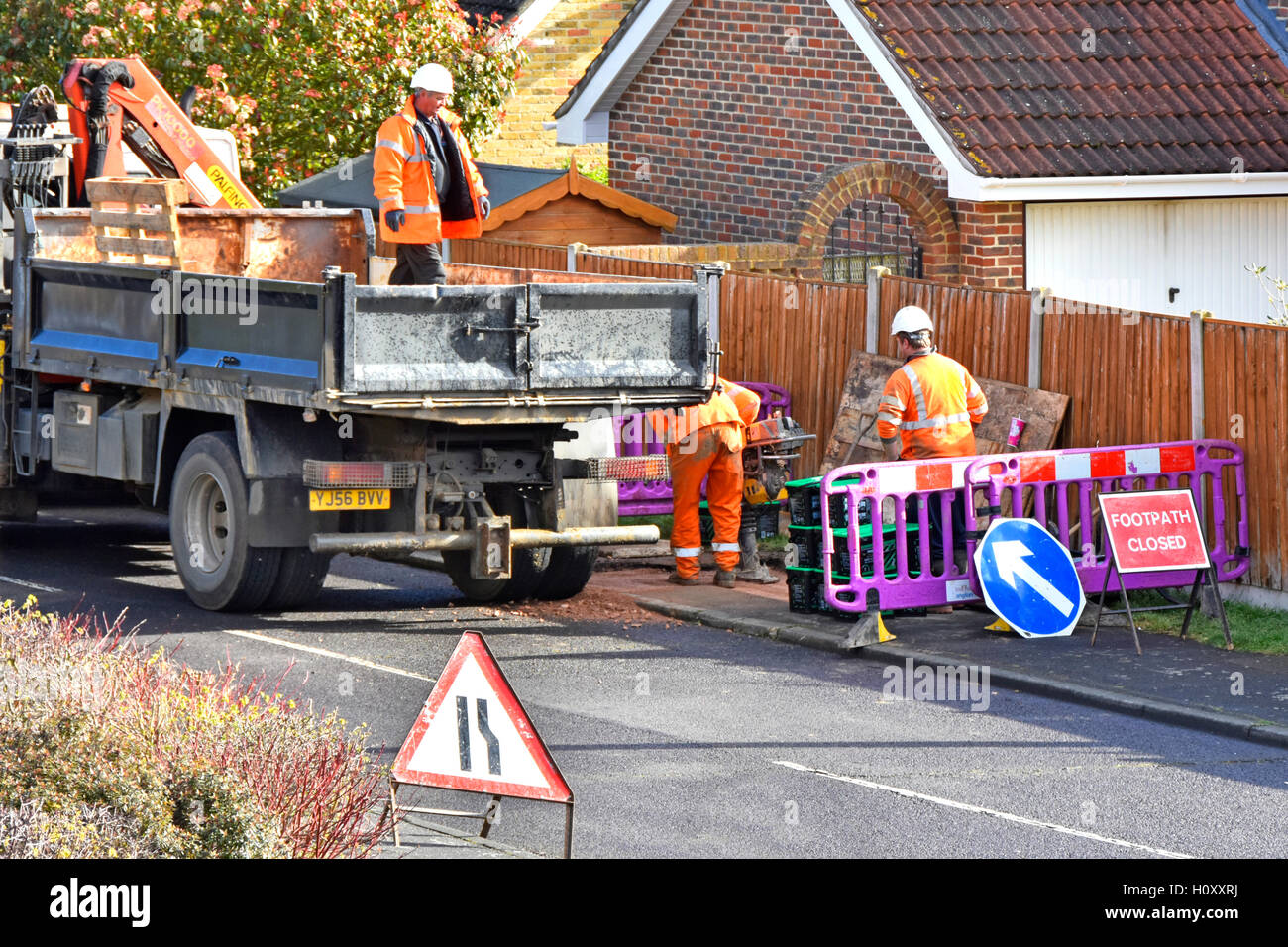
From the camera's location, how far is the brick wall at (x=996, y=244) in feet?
56.8

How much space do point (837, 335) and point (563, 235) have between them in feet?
19.8

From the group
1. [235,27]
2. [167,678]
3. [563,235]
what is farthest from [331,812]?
[235,27]

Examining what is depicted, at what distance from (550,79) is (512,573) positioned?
19504 millimetres

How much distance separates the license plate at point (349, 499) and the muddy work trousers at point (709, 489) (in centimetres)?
237

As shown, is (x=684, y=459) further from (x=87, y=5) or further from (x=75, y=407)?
(x=87, y=5)

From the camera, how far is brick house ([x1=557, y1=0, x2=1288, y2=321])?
17.3 metres

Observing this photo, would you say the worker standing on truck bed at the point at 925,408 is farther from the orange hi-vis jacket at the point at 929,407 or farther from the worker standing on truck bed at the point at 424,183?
the worker standing on truck bed at the point at 424,183

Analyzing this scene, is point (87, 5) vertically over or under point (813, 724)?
over

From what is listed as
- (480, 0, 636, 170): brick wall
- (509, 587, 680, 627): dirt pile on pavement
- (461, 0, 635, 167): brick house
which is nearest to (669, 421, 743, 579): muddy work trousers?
(509, 587, 680, 627): dirt pile on pavement

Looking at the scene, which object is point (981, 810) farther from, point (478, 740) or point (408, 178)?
point (408, 178)

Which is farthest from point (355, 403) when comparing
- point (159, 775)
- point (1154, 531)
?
point (159, 775)

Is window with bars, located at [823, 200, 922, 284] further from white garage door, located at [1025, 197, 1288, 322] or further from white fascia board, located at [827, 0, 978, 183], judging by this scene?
white garage door, located at [1025, 197, 1288, 322]

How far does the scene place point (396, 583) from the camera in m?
14.2

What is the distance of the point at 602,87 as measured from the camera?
71.2 feet
